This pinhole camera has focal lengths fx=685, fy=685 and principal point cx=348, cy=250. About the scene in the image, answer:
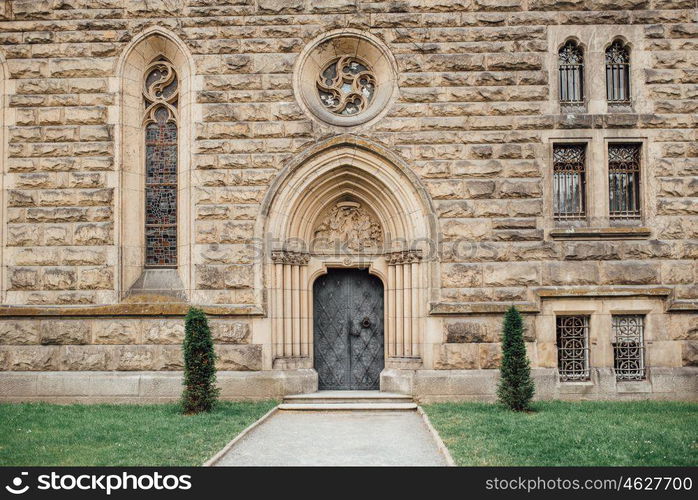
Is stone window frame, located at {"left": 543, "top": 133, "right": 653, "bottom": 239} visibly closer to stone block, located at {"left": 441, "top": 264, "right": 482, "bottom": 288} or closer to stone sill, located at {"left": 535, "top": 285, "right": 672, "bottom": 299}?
stone sill, located at {"left": 535, "top": 285, "right": 672, "bottom": 299}

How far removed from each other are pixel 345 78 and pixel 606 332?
291 inches

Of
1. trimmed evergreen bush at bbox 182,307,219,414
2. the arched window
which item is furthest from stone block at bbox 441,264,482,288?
trimmed evergreen bush at bbox 182,307,219,414

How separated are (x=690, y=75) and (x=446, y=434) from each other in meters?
9.03

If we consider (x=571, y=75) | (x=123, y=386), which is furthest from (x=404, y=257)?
(x=123, y=386)

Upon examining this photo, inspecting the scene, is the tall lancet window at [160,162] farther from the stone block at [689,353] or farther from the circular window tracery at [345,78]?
the stone block at [689,353]

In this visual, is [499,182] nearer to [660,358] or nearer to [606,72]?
[606,72]

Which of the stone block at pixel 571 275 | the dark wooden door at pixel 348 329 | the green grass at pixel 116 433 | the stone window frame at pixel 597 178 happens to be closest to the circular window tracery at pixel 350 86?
the dark wooden door at pixel 348 329

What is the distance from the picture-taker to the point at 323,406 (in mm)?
12961

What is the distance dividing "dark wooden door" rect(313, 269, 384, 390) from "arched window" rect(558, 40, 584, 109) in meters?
5.47

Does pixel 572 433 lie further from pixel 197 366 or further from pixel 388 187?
pixel 197 366

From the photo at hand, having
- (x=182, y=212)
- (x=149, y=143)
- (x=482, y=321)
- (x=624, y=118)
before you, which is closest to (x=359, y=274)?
(x=482, y=321)

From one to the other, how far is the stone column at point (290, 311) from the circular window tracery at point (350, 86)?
321 centimetres

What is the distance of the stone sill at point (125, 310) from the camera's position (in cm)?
1348

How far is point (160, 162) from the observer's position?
47.5 ft
